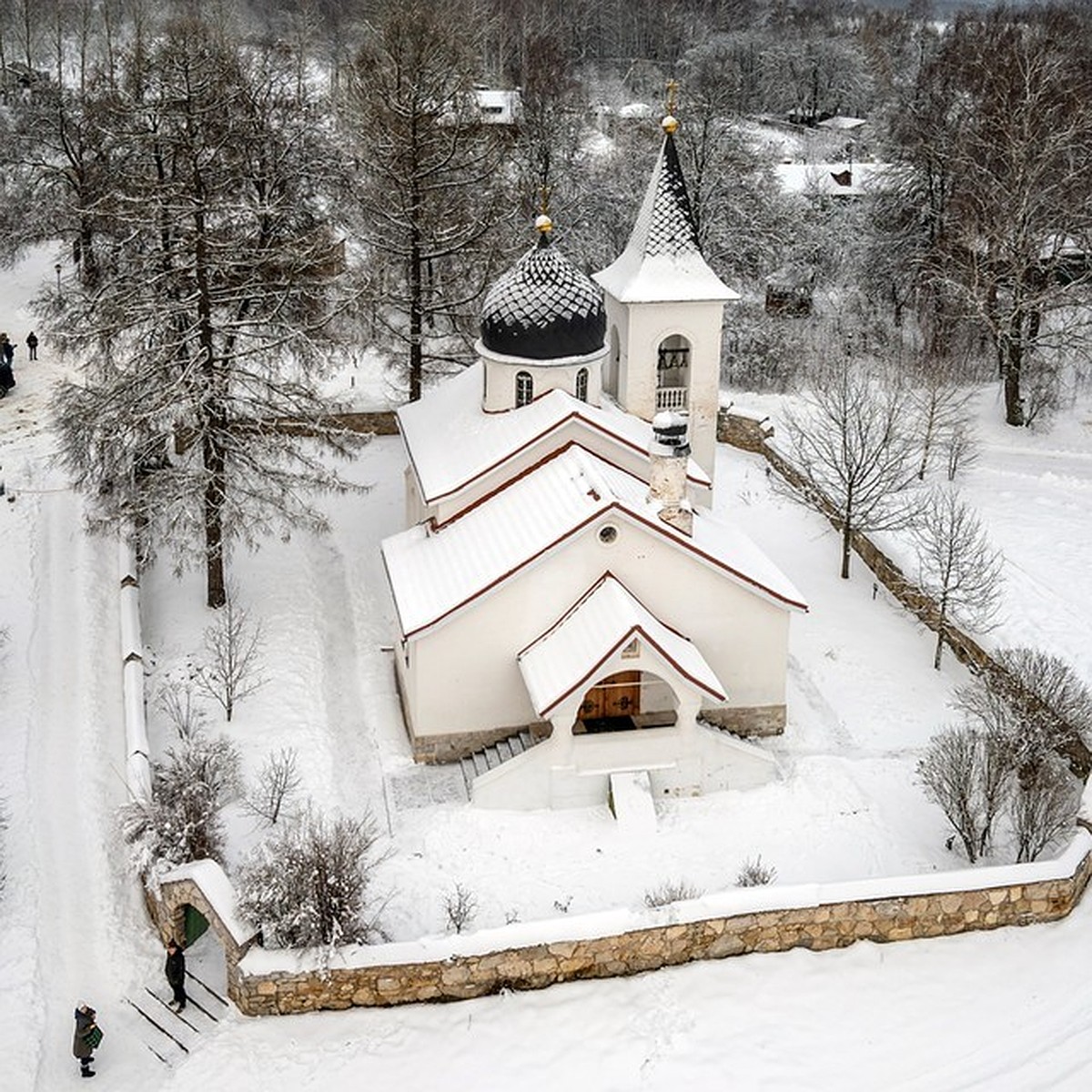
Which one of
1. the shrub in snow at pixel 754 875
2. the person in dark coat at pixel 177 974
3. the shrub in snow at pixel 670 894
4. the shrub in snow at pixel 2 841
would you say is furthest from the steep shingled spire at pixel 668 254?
the person in dark coat at pixel 177 974

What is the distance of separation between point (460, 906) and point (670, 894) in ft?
8.22

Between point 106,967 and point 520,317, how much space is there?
11.5 m

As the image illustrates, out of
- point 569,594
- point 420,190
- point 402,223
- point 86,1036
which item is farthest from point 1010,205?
point 86,1036

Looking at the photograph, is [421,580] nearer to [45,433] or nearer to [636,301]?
[636,301]

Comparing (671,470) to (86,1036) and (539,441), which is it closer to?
(539,441)

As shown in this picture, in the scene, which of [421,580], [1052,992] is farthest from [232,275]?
[1052,992]

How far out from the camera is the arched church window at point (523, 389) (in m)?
21.8

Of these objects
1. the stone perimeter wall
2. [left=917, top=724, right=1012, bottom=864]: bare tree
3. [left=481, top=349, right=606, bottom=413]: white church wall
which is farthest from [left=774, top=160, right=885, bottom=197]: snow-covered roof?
the stone perimeter wall

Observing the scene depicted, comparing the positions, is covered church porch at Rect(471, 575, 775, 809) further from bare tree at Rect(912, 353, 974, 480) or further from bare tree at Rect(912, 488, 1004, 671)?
bare tree at Rect(912, 353, 974, 480)

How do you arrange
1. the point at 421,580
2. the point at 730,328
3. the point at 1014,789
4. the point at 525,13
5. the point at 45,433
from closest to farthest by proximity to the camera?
the point at 1014,789 < the point at 421,580 < the point at 45,433 < the point at 730,328 < the point at 525,13

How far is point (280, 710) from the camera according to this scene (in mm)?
19812

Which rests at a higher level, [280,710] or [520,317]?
[520,317]

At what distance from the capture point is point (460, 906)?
15.2 m

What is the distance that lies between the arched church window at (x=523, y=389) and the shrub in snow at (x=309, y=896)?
9.17m
